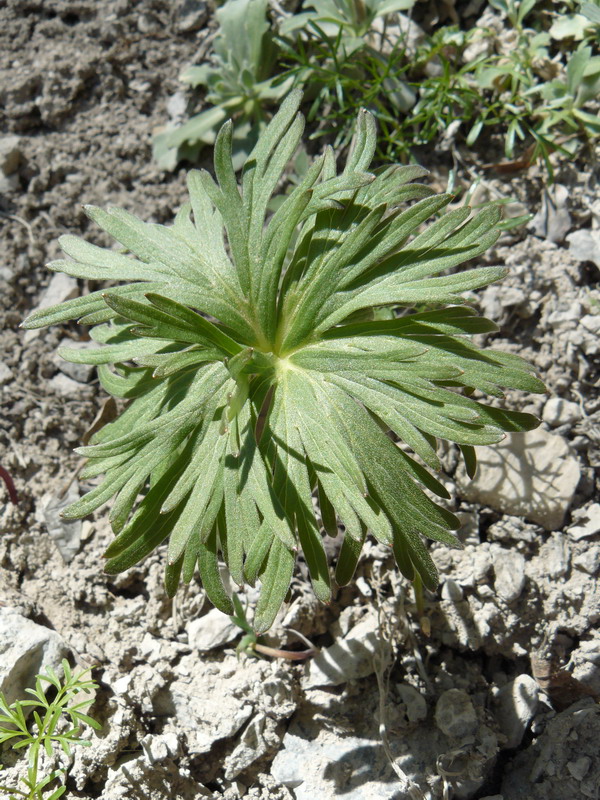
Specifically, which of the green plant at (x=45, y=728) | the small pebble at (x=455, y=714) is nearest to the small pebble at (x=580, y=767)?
the small pebble at (x=455, y=714)

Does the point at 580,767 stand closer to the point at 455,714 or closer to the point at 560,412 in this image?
the point at 455,714

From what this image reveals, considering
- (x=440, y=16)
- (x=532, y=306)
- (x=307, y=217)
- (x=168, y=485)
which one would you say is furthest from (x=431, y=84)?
(x=168, y=485)

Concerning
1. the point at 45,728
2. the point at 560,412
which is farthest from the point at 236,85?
the point at 45,728

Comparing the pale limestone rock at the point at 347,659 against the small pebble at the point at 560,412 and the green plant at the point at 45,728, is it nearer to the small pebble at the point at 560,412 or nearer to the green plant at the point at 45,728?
the green plant at the point at 45,728

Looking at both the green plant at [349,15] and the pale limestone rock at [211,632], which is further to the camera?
the green plant at [349,15]

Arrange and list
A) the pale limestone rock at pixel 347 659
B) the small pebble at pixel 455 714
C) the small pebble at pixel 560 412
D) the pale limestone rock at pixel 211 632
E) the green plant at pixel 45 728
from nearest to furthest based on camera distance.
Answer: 1. the green plant at pixel 45 728
2. the small pebble at pixel 455 714
3. the pale limestone rock at pixel 347 659
4. the pale limestone rock at pixel 211 632
5. the small pebble at pixel 560 412

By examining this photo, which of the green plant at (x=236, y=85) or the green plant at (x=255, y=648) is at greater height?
the green plant at (x=236, y=85)

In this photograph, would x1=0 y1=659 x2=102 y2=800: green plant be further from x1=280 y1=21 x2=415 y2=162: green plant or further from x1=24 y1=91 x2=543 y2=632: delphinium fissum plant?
x1=280 y1=21 x2=415 y2=162: green plant
